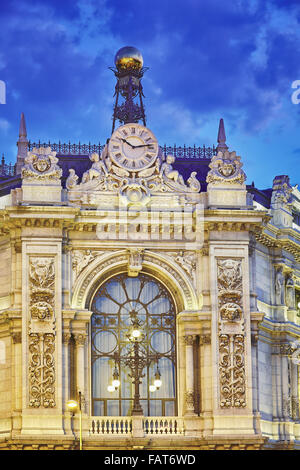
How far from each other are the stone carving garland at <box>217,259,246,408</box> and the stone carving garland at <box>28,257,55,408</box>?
6862 mm

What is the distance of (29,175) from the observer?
57969 millimetres

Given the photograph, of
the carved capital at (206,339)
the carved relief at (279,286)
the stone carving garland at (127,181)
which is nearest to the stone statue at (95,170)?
the stone carving garland at (127,181)

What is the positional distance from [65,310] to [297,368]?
454 inches

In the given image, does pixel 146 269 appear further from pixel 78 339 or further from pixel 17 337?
pixel 17 337

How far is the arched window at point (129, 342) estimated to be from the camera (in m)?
57.8

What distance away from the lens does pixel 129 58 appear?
6581cm

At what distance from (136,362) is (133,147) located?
9936mm

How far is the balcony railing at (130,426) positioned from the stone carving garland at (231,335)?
6.94 ft

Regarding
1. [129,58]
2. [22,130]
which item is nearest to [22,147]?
[22,130]

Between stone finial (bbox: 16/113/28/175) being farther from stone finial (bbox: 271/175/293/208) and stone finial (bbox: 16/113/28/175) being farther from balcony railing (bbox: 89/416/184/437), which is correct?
balcony railing (bbox: 89/416/184/437)

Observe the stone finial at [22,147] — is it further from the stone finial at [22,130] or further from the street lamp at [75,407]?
the street lamp at [75,407]

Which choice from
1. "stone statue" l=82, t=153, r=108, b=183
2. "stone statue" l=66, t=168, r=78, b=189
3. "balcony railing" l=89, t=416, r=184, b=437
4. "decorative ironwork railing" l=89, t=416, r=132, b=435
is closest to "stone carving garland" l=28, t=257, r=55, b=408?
"decorative ironwork railing" l=89, t=416, r=132, b=435

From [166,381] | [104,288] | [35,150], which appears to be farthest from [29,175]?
[166,381]
